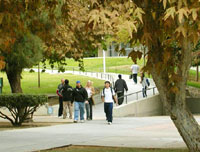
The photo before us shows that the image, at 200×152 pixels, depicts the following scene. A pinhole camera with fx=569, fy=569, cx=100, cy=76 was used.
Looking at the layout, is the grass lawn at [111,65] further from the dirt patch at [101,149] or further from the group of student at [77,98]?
the dirt patch at [101,149]

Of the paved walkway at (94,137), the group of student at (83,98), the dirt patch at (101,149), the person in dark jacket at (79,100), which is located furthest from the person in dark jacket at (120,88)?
the dirt patch at (101,149)

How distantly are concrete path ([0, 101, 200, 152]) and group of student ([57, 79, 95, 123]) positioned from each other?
2369mm

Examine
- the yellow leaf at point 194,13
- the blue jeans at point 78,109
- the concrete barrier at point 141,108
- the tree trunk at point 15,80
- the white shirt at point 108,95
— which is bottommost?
the concrete barrier at point 141,108

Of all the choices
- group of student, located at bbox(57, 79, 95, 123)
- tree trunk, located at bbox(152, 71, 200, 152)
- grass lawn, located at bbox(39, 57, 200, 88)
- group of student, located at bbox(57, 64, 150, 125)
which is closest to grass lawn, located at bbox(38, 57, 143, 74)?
grass lawn, located at bbox(39, 57, 200, 88)

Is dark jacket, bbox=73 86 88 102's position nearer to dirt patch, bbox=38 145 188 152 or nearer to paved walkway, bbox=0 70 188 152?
paved walkway, bbox=0 70 188 152

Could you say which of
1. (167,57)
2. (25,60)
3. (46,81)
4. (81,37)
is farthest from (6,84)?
(167,57)

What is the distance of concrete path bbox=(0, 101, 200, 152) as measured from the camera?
14.0 m

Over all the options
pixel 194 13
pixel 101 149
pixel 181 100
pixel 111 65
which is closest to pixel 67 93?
pixel 101 149

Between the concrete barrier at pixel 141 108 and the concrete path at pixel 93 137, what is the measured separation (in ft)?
25.7

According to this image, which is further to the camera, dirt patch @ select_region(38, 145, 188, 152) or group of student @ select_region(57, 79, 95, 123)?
group of student @ select_region(57, 79, 95, 123)

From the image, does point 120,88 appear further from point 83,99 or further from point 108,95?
point 108,95

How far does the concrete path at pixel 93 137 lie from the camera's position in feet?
45.8

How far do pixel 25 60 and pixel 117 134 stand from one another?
10.0 metres

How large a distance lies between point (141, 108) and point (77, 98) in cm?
1035
